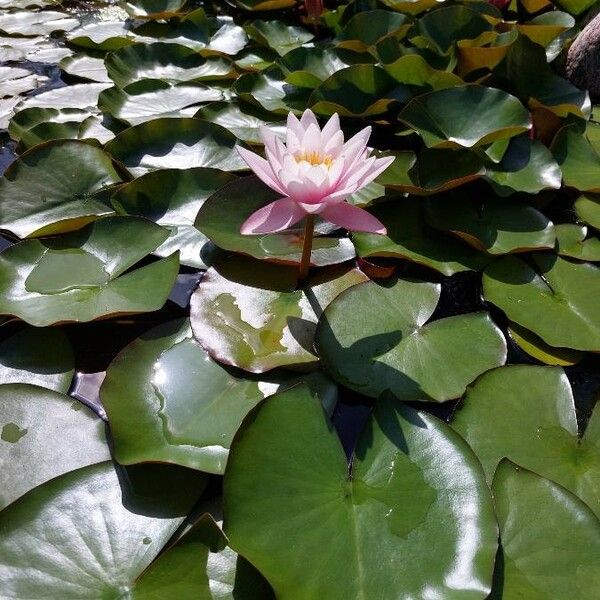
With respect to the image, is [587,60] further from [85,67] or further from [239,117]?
[85,67]

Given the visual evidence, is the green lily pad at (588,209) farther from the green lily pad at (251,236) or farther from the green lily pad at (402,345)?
the green lily pad at (251,236)

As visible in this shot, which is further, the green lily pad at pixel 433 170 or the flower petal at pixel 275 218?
the green lily pad at pixel 433 170

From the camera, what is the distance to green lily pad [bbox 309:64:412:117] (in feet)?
6.68

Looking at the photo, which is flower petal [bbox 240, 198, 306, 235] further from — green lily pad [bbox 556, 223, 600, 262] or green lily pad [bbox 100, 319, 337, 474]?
green lily pad [bbox 556, 223, 600, 262]

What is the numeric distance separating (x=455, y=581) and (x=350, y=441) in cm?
40

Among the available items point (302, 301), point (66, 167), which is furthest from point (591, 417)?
point (66, 167)

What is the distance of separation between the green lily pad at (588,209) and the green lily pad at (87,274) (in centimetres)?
124

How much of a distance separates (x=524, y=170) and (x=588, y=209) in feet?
0.76

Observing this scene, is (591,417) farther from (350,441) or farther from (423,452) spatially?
(350,441)

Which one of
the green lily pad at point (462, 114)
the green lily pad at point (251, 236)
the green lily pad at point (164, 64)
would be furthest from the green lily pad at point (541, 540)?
the green lily pad at point (164, 64)

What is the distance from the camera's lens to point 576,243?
5.50 feet

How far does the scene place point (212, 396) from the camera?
1227mm

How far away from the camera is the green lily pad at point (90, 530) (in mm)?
962

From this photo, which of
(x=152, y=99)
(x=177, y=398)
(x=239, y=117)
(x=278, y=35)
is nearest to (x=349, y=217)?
(x=177, y=398)
